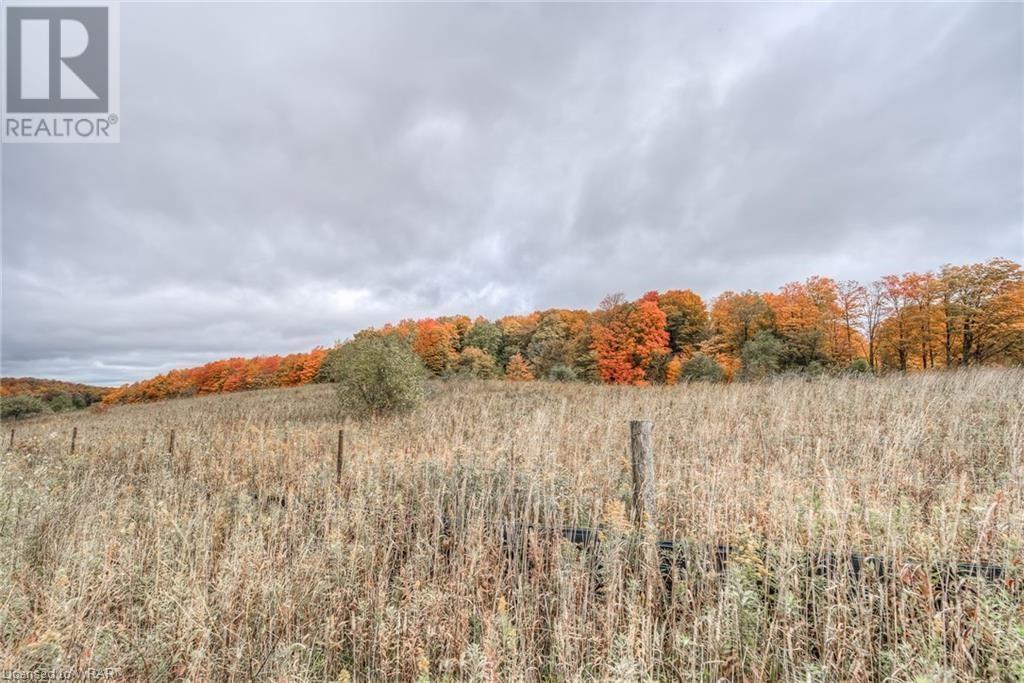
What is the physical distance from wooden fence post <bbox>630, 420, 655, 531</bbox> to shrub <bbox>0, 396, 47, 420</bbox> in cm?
4692

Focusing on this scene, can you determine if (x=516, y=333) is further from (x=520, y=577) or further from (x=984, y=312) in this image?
(x=520, y=577)

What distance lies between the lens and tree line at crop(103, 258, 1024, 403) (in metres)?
24.7

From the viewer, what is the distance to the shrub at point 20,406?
3099 cm

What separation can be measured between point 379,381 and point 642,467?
9811mm

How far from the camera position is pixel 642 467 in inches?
157

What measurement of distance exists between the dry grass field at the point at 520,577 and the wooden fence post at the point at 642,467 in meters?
0.36

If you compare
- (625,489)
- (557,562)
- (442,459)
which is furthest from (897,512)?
(442,459)

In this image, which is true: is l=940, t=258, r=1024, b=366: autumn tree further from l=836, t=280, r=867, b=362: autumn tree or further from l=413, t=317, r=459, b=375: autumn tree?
l=413, t=317, r=459, b=375: autumn tree

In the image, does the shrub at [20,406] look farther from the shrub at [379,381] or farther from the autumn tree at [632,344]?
the autumn tree at [632,344]

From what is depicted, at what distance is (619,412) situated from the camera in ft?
33.3

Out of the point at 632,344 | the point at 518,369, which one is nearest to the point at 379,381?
the point at 632,344

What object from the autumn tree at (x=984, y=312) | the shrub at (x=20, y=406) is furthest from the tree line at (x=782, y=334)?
the shrub at (x=20, y=406)

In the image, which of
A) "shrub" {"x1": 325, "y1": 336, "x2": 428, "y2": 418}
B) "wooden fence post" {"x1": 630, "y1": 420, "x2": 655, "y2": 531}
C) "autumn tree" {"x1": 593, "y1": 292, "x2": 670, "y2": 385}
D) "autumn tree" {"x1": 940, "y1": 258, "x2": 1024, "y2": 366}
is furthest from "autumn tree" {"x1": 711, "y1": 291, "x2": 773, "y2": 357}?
"wooden fence post" {"x1": 630, "y1": 420, "x2": 655, "y2": 531}

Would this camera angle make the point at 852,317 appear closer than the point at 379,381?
No
